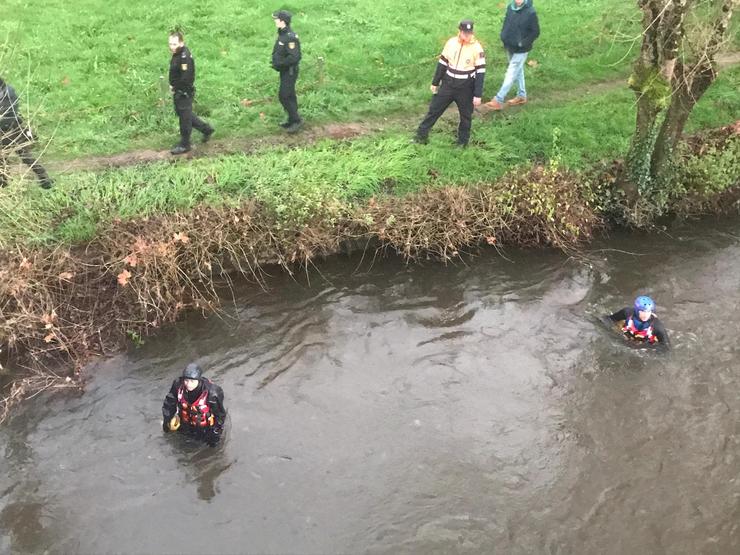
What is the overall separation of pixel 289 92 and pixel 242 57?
2676 millimetres

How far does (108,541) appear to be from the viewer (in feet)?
22.0

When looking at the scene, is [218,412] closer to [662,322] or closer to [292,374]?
[292,374]

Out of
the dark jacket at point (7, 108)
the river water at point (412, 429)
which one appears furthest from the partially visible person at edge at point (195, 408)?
the dark jacket at point (7, 108)

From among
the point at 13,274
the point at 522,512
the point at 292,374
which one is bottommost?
the point at 522,512

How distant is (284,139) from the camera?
11172mm

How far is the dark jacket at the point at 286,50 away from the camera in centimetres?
1010

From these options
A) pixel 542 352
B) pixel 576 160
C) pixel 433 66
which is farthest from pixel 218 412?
pixel 433 66

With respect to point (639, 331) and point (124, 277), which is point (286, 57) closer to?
point (124, 277)

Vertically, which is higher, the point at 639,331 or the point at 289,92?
the point at 289,92

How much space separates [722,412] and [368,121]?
302 inches

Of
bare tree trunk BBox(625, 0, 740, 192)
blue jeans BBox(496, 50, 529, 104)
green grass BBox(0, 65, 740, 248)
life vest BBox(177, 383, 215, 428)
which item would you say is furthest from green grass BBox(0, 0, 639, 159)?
life vest BBox(177, 383, 215, 428)

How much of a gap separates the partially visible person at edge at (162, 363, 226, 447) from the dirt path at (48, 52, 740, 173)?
4.82 meters

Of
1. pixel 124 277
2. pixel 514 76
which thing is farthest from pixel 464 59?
pixel 124 277

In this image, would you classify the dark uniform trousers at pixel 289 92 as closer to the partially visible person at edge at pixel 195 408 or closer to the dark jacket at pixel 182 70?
the dark jacket at pixel 182 70
